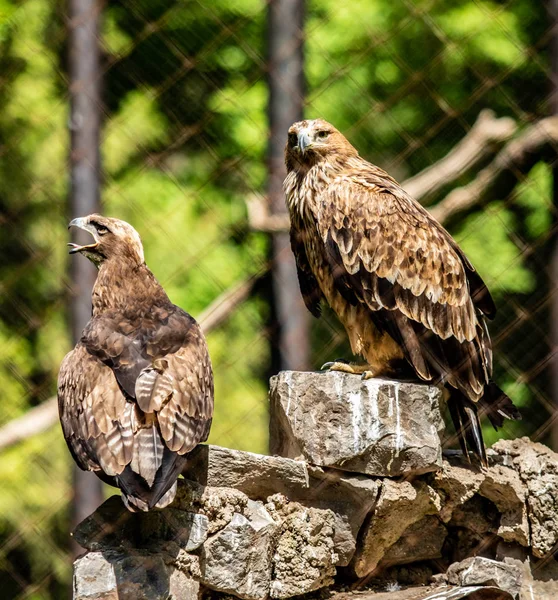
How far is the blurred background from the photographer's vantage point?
5688mm

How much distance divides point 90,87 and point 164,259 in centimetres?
201

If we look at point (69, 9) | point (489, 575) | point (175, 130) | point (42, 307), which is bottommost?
point (489, 575)

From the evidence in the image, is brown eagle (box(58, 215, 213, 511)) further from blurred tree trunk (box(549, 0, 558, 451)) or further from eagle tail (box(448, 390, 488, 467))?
blurred tree trunk (box(549, 0, 558, 451))

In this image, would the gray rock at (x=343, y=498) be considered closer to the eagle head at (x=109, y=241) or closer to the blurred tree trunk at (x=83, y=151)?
the eagle head at (x=109, y=241)

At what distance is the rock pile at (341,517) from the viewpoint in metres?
3.07

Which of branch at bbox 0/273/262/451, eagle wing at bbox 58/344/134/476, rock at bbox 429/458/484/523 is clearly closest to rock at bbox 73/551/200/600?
eagle wing at bbox 58/344/134/476

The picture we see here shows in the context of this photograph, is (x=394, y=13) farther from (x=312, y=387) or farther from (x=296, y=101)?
(x=312, y=387)

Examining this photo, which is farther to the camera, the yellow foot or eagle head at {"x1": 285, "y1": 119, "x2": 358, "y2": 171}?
eagle head at {"x1": 285, "y1": 119, "x2": 358, "y2": 171}

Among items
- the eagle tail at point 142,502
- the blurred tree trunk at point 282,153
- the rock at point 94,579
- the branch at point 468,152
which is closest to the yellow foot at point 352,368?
the blurred tree trunk at point 282,153

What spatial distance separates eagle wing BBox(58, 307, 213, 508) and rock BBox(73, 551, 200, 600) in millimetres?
207

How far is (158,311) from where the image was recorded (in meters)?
3.55

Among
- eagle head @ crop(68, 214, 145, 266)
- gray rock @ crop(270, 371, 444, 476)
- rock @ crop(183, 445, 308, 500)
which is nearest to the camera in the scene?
rock @ crop(183, 445, 308, 500)

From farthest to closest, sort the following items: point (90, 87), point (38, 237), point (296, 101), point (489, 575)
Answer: point (38, 237) < point (90, 87) < point (296, 101) < point (489, 575)

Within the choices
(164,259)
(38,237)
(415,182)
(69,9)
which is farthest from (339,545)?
(38,237)
